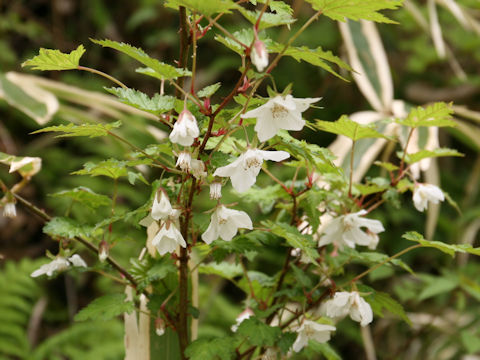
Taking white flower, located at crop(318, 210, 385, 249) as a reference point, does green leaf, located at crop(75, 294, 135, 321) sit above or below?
below

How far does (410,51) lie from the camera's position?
2.60 meters

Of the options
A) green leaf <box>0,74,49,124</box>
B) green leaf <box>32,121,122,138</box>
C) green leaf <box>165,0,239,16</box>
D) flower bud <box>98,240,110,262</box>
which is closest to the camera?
green leaf <box>165,0,239,16</box>

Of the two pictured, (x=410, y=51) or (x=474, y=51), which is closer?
(x=474, y=51)

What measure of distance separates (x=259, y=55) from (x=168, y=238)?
0.77 feet

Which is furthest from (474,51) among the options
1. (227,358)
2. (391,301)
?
(227,358)

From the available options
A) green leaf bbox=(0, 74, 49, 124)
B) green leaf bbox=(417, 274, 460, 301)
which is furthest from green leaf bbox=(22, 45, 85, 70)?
green leaf bbox=(417, 274, 460, 301)

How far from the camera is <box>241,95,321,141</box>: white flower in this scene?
51 centimetres

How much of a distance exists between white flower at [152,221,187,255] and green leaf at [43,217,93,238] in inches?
4.1

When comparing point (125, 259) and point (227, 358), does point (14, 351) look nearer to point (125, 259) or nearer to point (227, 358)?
point (125, 259)

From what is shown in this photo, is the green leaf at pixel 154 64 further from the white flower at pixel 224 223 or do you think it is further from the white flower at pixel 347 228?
the white flower at pixel 347 228

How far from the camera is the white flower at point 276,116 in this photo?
1.66 feet

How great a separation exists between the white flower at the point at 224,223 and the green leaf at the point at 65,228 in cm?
15

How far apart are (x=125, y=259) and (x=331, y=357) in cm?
135

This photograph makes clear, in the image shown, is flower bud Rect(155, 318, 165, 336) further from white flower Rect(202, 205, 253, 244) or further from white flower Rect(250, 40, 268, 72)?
white flower Rect(250, 40, 268, 72)
